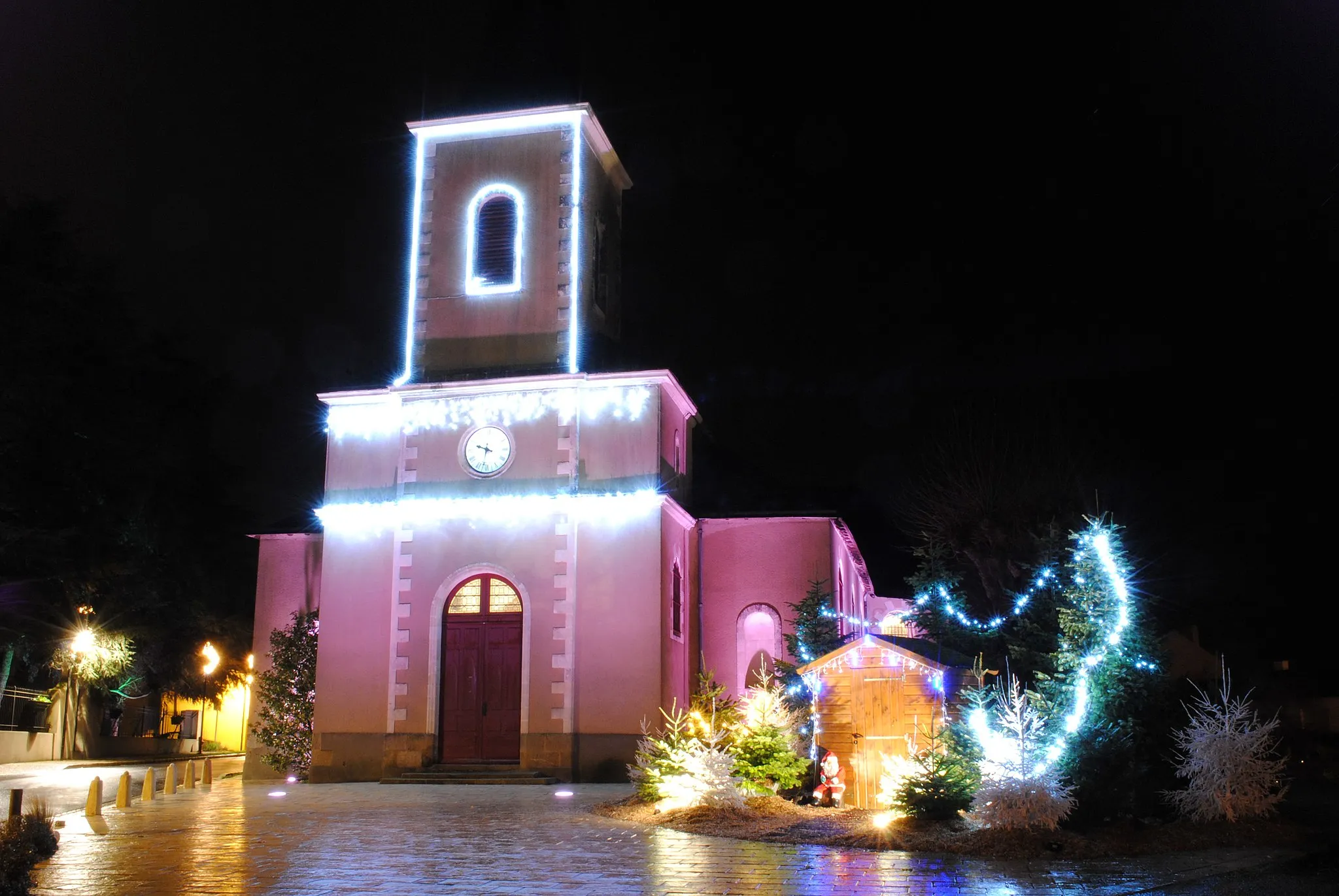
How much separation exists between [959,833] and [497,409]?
13.8 meters

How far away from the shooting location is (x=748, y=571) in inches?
1046

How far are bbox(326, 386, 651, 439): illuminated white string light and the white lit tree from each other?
11.8 m

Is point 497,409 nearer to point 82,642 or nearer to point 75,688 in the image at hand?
point 82,642

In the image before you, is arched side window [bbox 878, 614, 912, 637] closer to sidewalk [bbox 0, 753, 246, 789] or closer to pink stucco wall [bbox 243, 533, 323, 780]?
pink stucco wall [bbox 243, 533, 323, 780]

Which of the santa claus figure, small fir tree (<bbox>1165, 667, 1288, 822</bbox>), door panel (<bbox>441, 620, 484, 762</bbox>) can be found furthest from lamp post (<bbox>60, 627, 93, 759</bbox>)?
small fir tree (<bbox>1165, 667, 1288, 822</bbox>)

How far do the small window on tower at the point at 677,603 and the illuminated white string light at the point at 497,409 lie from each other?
375cm

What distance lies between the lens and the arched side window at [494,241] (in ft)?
82.2

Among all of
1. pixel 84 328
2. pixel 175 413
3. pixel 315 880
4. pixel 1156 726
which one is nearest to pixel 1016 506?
pixel 1156 726

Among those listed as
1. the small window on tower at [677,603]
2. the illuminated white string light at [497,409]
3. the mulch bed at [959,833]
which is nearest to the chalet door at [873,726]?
the mulch bed at [959,833]

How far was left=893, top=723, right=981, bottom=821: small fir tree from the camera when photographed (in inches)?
538

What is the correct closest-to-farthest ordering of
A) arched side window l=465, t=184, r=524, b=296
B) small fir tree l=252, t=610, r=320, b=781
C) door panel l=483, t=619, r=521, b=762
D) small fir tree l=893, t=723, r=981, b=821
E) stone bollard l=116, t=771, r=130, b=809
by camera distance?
small fir tree l=893, t=723, r=981, b=821 → stone bollard l=116, t=771, r=130, b=809 → door panel l=483, t=619, r=521, b=762 → small fir tree l=252, t=610, r=320, b=781 → arched side window l=465, t=184, r=524, b=296

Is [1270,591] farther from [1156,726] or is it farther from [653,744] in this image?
[653,744]

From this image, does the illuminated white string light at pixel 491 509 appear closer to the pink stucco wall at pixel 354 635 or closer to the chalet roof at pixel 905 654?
the pink stucco wall at pixel 354 635

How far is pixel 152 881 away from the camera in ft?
35.1
